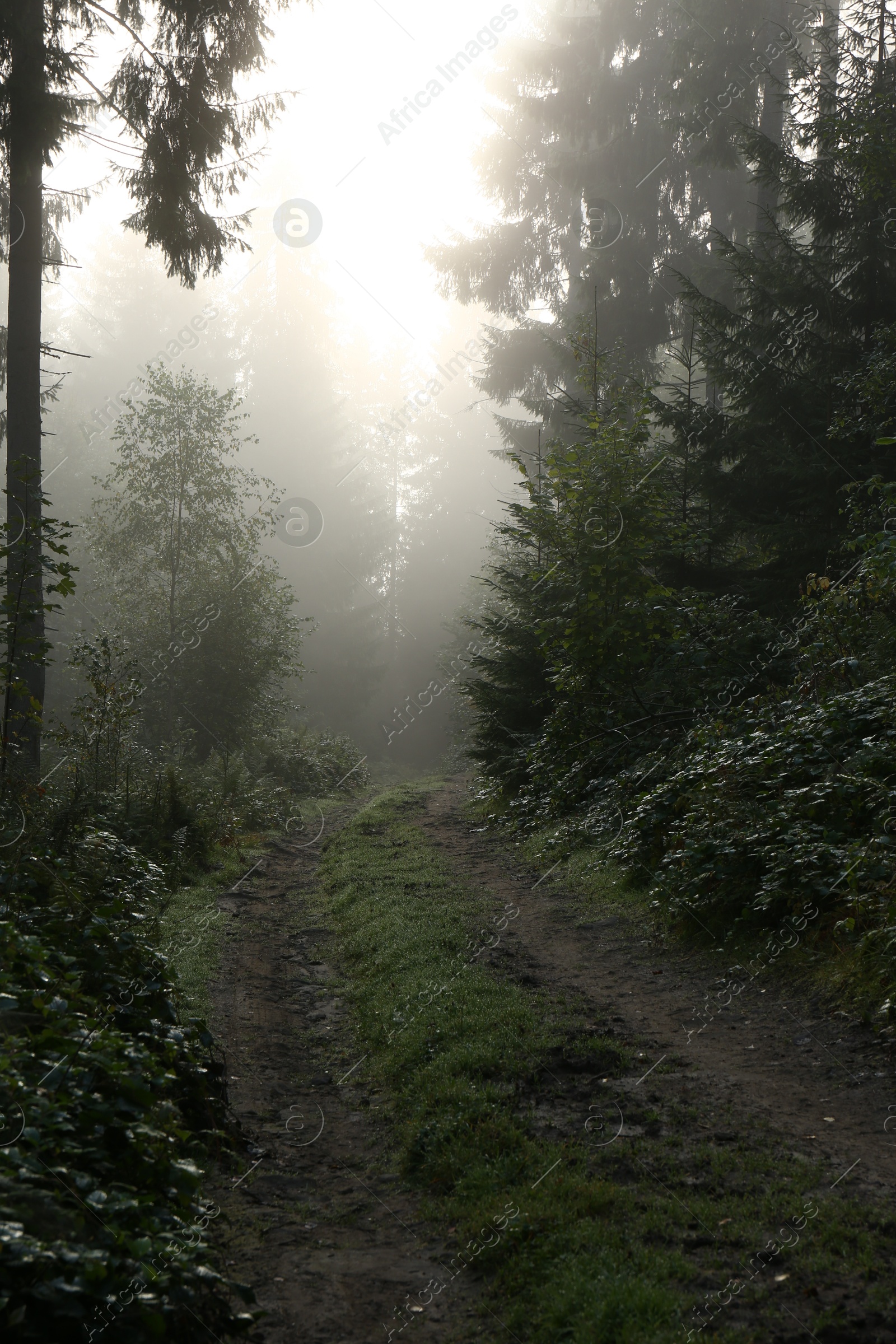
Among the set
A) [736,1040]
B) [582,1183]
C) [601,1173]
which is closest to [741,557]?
[736,1040]

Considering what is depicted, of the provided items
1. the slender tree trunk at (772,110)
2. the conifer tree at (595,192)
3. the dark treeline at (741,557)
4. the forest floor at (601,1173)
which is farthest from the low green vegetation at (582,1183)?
the conifer tree at (595,192)

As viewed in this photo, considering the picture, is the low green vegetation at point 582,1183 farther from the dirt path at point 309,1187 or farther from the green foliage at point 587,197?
the green foliage at point 587,197

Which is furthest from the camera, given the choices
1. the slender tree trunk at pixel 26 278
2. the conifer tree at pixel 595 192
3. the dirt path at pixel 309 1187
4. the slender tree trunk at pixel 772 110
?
the conifer tree at pixel 595 192

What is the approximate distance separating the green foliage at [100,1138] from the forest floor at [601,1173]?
47 cm

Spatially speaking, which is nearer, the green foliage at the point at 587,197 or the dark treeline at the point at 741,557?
the dark treeline at the point at 741,557

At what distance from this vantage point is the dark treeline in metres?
6.48

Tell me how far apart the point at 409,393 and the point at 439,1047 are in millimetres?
51748

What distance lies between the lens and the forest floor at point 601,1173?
2.86 m

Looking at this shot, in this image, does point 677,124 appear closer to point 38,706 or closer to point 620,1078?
point 38,706

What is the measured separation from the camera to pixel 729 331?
15.4 meters

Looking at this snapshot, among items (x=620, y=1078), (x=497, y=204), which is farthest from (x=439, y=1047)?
(x=497, y=204)

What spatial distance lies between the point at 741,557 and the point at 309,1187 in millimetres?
12652

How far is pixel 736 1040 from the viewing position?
4867 mm

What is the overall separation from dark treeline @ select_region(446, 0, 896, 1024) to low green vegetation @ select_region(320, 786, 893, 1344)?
1646 mm
